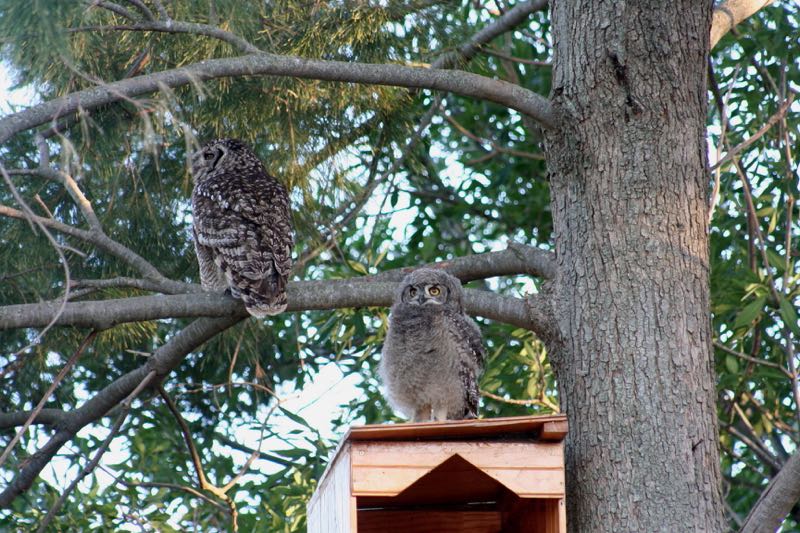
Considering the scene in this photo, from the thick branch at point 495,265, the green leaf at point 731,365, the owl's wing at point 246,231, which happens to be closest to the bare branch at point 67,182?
the owl's wing at point 246,231

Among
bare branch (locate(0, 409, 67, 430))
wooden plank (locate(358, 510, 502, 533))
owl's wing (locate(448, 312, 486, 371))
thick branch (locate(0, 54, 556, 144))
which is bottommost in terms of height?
wooden plank (locate(358, 510, 502, 533))

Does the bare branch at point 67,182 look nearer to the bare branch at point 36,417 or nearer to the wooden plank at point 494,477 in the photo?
the bare branch at point 36,417

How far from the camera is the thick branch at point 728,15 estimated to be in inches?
143

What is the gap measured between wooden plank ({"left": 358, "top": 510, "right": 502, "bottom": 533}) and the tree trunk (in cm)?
63

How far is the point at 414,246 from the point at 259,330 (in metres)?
1.74

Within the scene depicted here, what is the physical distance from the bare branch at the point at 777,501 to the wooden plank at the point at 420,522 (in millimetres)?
861

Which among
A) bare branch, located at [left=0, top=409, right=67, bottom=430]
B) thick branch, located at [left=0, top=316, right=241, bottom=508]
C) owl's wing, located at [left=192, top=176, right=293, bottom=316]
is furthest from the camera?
owl's wing, located at [left=192, top=176, right=293, bottom=316]

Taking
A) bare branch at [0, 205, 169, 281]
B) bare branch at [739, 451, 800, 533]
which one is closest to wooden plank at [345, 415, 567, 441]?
bare branch at [739, 451, 800, 533]

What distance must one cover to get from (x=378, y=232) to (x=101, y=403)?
9.39ft

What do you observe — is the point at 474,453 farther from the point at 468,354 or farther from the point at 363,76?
the point at 363,76

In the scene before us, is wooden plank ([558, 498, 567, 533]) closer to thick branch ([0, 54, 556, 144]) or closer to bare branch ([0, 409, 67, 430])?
thick branch ([0, 54, 556, 144])

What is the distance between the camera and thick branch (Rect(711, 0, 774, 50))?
364cm

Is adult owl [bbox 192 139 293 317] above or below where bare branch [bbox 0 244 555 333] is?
above

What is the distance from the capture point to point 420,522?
3475mm
